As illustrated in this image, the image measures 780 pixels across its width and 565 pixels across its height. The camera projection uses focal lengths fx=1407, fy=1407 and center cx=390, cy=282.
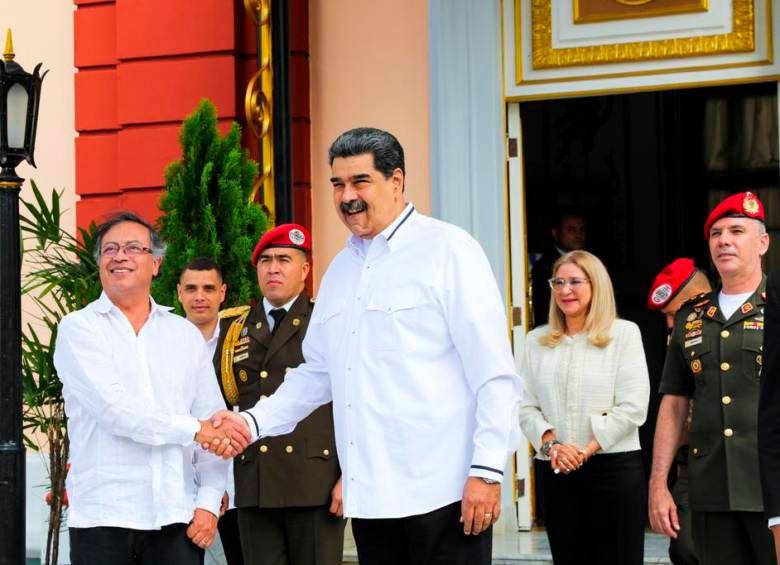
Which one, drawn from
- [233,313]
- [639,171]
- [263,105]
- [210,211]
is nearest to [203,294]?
[233,313]

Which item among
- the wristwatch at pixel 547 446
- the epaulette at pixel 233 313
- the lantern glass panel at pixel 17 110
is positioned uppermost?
the lantern glass panel at pixel 17 110

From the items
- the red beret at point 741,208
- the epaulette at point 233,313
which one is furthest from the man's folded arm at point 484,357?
the epaulette at point 233,313

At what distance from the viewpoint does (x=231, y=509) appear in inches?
255

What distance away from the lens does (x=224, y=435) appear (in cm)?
488

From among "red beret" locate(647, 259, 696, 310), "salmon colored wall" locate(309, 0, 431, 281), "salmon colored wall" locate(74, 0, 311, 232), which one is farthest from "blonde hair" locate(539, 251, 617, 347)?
"salmon colored wall" locate(74, 0, 311, 232)

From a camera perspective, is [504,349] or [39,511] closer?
[504,349]

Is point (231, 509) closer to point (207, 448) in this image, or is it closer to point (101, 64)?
point (207, 448)

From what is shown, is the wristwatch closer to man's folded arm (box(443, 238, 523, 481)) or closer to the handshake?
the handshake

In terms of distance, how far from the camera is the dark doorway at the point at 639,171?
1159cm

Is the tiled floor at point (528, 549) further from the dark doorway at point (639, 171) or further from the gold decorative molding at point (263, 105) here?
the dark doorway at point (639, 171)

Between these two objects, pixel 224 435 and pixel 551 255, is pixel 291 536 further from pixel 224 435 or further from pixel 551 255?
pixel 551 255

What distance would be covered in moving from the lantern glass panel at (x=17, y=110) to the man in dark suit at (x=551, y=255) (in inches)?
151

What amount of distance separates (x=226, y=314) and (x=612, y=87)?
3.39 metres

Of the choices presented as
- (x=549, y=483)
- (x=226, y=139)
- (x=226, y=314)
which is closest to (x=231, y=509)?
(x=226, y=314)
